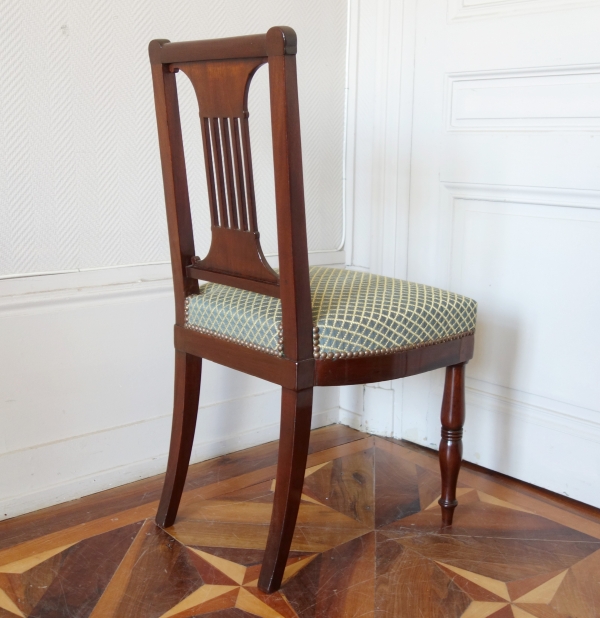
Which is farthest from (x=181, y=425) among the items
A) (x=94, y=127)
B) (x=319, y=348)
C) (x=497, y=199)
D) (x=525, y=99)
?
(x=525, y=99)

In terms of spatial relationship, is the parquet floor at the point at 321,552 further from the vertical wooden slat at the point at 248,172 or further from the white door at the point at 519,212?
the vertical wooden slat at the point at 248,172

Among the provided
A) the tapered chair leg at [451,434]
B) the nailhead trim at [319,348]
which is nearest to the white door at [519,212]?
the tapered chair leg at [451,434]

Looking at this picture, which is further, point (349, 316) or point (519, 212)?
point (519, 212)

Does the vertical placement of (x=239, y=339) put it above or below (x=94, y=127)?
below

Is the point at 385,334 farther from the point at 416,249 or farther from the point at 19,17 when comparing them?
the point at 19,17

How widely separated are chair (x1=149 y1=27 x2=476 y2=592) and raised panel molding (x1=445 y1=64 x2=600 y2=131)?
50 centimetres

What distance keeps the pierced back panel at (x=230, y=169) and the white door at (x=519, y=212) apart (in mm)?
756

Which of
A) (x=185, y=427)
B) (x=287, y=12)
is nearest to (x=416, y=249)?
(x=287, y=12)

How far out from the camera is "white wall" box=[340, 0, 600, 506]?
166 centimetres

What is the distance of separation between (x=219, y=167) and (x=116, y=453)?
82 centimetres

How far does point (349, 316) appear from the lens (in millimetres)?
1280

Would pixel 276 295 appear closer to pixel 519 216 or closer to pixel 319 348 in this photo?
pixel 319 348

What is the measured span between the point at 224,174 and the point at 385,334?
39 centimetres

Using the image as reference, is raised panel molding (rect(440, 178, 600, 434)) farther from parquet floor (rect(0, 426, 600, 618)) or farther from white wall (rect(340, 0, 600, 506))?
parquet floor (rect(0, 426, 600, 618))
